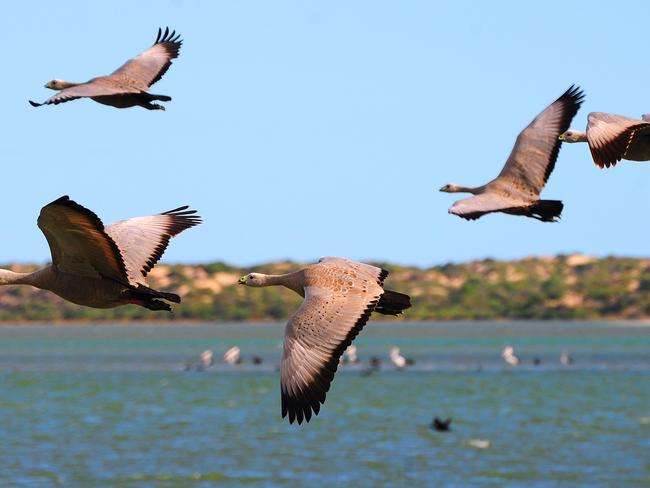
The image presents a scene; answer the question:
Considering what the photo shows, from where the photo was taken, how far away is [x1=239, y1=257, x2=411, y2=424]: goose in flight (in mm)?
14805

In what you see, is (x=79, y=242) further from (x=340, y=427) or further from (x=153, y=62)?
(x=340, y=427)

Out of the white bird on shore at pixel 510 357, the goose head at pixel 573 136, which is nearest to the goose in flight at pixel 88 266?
the goose head at pixel 573 136

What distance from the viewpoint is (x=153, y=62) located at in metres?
23.1

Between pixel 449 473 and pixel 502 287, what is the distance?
13861 centimetres

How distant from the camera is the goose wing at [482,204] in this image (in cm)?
1742

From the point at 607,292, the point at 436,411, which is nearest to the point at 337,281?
the point at 436,411

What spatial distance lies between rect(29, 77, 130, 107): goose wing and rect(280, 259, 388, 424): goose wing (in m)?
4.49

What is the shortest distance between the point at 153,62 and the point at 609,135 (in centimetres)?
1005

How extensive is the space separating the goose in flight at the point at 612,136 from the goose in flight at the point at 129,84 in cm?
585

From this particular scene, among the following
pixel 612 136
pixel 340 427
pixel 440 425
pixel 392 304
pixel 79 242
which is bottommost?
pixel 340 427

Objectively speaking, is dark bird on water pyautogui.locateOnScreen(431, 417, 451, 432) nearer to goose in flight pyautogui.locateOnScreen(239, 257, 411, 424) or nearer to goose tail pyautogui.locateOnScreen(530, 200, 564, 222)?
goose tail pyautogui.locateOnScreen(530, 200, 564, 222)

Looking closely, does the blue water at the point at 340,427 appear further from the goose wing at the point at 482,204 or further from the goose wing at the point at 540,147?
the goose wing at the point at 482,204

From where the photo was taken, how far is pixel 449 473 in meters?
61.9

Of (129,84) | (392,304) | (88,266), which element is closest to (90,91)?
(129,84)
